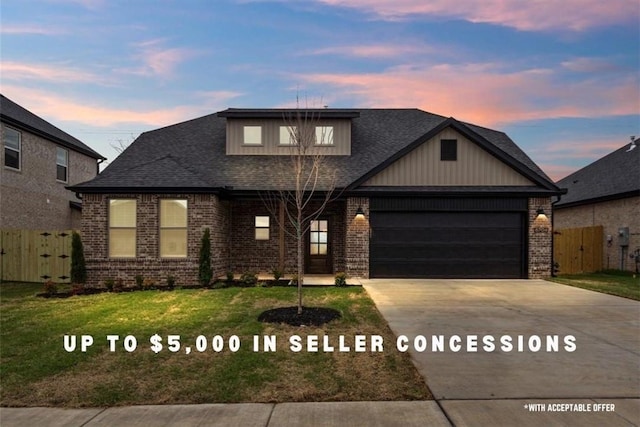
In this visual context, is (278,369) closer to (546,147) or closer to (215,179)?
(215,179)

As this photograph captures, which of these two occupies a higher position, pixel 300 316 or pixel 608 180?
pixel 608 180

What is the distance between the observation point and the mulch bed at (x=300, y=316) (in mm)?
8008

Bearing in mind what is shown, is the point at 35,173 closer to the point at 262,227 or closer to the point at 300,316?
the point at 262,227

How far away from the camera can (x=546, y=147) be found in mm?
26328

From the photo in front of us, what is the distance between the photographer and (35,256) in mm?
14805

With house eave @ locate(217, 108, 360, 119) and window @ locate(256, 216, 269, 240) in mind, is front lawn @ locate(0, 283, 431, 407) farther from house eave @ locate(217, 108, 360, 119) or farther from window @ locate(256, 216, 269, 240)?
house eave @ locate(217, 108, 360, 119)

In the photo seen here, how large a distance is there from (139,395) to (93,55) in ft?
54.0

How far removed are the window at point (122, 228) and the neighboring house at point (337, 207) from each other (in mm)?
34

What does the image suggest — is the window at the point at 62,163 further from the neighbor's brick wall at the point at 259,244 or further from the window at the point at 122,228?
the neighbor's brick wall at the point at 259,244

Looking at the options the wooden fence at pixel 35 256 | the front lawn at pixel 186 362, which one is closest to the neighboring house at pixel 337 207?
the wooden fence at pixel 35 256

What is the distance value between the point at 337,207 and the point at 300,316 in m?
8.57

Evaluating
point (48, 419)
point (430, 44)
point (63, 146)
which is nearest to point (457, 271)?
point (430, 44)

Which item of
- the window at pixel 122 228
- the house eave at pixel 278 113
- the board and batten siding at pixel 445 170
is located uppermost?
the house eave at pixel 278 113

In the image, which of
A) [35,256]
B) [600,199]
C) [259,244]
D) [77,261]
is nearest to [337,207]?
[259,244]
